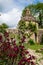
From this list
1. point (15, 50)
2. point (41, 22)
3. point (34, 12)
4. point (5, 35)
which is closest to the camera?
point (15, 50)

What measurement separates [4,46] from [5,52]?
0.12 meters

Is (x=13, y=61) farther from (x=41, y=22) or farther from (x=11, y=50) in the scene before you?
(x=41, y=22)

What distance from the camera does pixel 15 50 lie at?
4.55 meters

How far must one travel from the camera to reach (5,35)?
16.4 feet

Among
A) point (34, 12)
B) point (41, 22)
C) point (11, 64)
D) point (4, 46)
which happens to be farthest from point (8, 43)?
point (34, 12)

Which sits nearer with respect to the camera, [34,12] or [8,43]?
[8,43]

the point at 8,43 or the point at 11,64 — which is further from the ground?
the point at 8,43

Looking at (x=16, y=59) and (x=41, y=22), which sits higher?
(x=16, y=59)

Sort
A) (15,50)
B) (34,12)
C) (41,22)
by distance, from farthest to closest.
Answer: (34,12) < (41,22) < (15,50)

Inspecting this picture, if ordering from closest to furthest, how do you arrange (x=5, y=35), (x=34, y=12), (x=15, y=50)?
(x=15, y=50) < (x=5, y=35) < (x=34, y=12)

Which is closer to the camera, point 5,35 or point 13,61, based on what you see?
point 13,61

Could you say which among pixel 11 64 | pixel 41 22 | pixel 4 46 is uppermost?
pixel 4 46

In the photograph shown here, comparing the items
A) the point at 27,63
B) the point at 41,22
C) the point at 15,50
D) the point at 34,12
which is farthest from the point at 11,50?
the point at 34,12

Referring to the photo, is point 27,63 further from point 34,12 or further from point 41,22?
point 34,12
